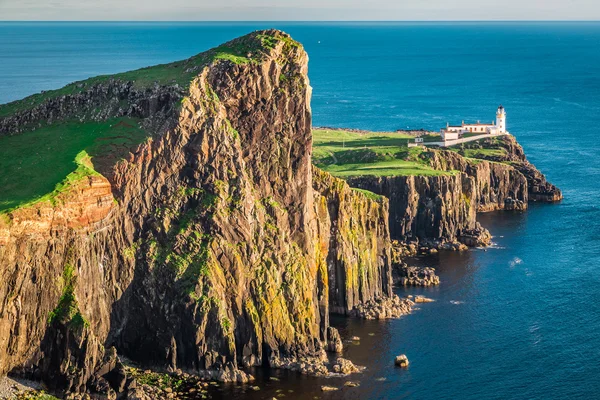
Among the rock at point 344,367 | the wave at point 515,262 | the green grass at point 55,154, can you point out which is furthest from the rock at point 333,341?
the wave at point 515,262

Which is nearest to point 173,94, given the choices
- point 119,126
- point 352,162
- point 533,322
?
point 119,126

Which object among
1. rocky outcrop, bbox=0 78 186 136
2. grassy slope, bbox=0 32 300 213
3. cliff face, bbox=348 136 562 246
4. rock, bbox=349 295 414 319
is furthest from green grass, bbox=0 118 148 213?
cliff face, bbox=348 136 562 246

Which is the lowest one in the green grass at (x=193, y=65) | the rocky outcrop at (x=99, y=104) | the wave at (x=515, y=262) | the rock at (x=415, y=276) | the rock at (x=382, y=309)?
the rock at (x=382, y=309)

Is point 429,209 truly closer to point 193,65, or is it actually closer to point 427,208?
point 427,208

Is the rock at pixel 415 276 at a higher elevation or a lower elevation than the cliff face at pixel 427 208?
lower

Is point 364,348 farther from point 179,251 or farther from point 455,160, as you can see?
point 455,160

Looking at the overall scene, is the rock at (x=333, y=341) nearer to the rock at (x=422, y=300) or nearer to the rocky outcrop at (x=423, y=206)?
the rock at (x=422, y=300)

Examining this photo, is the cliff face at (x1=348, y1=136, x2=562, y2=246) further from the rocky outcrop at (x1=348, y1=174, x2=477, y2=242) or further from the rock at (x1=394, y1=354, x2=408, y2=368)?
the rock at (x1=394, y1=354, x2=408, y2=368)
